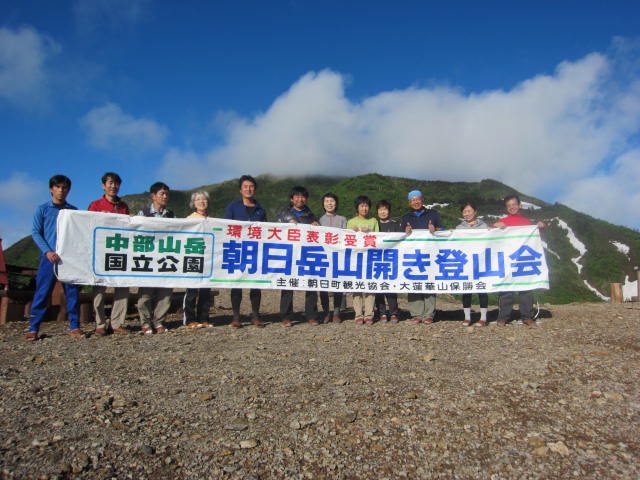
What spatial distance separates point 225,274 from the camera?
6340mm

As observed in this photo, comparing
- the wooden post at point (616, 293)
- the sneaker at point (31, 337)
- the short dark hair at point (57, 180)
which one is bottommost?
the sneaker at point (31, 337)

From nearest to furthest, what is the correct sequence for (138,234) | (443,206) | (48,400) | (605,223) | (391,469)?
1. (391,469)
2. (48,400)
3. (138,234)
4. (605,223)
5. (443,206)

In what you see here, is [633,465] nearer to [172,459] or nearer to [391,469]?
[391,469]

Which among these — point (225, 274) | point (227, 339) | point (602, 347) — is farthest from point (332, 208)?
point (602, 347)

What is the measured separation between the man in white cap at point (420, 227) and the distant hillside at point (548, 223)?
5206mm

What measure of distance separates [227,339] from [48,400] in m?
2.45

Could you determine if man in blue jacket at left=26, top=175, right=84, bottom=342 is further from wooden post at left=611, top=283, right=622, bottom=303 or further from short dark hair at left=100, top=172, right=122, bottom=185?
wooden post at left=611, top=283, right=622, bottom=303

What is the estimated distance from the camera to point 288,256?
21.5 ft

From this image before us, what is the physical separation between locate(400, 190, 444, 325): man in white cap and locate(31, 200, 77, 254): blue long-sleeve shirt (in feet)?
17.8

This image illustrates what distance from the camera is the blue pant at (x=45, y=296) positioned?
527 centimetres

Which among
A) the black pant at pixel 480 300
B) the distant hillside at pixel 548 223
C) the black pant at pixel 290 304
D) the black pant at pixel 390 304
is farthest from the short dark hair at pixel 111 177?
the distant hillside at pixel 548 223

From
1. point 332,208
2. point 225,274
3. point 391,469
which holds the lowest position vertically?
point 391,469

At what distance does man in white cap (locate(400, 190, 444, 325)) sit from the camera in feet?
22.3

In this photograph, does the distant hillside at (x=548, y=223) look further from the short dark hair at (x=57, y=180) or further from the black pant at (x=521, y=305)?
the short dark hair at (x=57, y=180)
